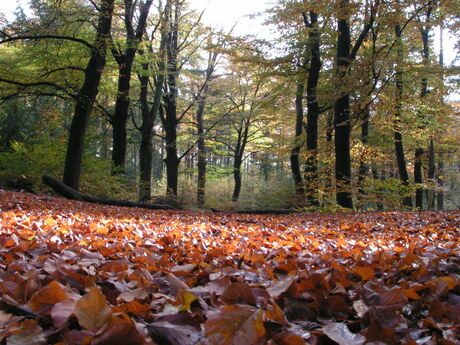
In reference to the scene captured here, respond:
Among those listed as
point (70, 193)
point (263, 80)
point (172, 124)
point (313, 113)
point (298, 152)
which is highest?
point (263, 80)

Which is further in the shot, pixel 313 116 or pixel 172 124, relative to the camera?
pixel 172 124

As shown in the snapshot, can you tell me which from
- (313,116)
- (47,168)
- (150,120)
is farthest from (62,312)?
(150,120)

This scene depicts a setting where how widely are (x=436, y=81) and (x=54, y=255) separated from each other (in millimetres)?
13321

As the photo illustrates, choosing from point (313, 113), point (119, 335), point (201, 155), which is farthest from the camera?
point (201, 155)

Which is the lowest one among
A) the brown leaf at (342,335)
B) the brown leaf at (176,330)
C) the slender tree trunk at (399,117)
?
the brown leaf at (342,335)

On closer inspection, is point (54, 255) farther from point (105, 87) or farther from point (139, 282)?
point (105, 87)

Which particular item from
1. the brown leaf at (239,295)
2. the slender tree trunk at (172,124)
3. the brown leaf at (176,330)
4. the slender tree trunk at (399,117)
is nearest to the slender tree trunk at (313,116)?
the slender tree trunk at (399,117)

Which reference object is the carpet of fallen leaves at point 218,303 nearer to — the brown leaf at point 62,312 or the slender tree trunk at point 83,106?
the brown leaf at point 62,312

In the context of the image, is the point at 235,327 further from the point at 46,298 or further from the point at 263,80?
the point at 263,80

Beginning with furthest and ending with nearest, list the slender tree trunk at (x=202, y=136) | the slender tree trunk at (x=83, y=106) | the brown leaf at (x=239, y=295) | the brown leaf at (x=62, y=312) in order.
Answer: the slender tree trunk at (x=202, y=136) < the slender tree trunk at (x=83, y=106) < the brown leaf at (x=239, y=295) < the brown leaf at (x=62, y=312)

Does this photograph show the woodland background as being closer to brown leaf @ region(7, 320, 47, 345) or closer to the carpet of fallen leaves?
the carpet of fallen leaves

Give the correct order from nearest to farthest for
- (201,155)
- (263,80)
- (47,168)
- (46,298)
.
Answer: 1. (46,298)
2. (47,168)
3. (263,80)
4. (201,155)

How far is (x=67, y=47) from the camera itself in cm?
1102

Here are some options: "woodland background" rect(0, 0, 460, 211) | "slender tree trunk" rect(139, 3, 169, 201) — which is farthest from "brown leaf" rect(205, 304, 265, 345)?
"slender tree trunk" rect(139, 3, 169, 201)
